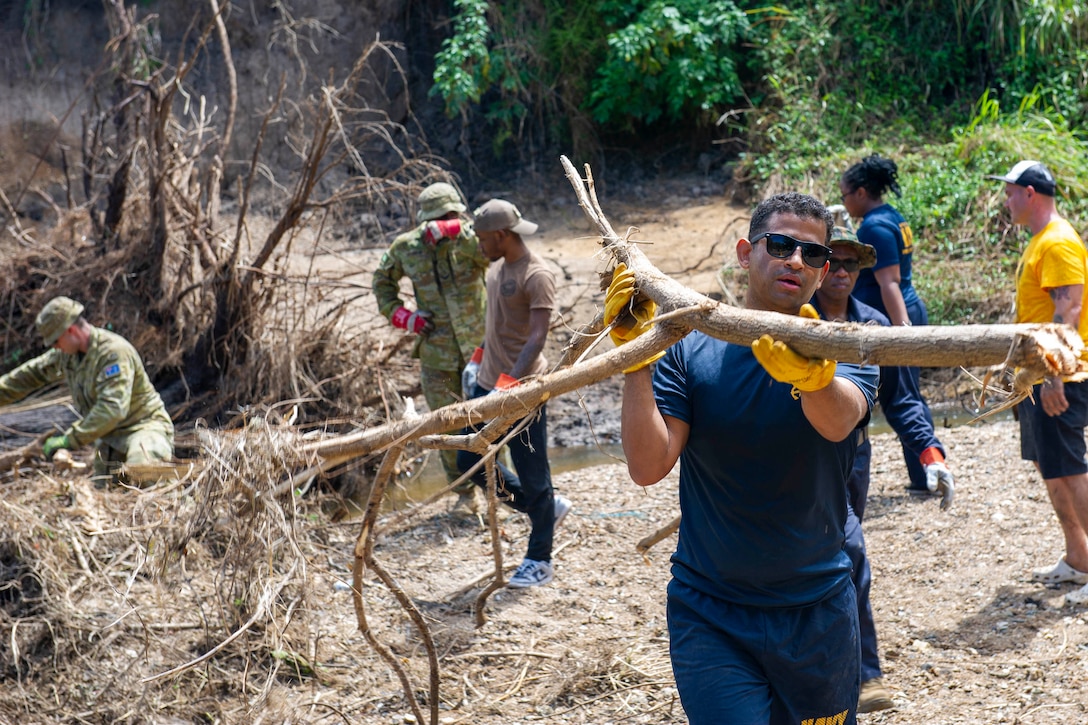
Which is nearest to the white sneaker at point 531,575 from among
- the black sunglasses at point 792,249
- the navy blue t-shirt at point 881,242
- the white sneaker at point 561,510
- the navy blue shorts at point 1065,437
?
the white sneaker at point 561,510

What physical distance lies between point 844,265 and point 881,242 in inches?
66.1

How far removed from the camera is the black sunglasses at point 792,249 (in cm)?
234

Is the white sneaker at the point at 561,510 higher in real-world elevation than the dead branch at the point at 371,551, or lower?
lower

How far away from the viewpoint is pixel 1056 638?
390 cm

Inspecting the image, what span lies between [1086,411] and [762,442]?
2.52m

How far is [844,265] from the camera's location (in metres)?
3.66

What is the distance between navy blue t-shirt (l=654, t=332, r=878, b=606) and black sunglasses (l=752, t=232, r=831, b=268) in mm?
242

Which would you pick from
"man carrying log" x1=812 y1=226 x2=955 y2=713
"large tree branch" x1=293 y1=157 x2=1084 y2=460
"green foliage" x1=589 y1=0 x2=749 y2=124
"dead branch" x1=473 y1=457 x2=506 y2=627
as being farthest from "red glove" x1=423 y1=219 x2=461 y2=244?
"green foliage" x1=589 y1=0 x2=749 y2=124

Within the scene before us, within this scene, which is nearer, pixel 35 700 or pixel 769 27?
pixel 35 700

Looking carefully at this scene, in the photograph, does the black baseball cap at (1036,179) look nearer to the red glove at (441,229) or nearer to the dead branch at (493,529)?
the dead branch at (493,529)

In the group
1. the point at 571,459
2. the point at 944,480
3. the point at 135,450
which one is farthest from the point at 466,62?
the point at 944,480

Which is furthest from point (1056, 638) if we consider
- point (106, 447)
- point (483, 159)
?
point (483, 159)

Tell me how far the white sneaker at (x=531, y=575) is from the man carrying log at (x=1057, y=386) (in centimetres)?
225

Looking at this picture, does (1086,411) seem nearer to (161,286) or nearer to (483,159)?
(161,286)
